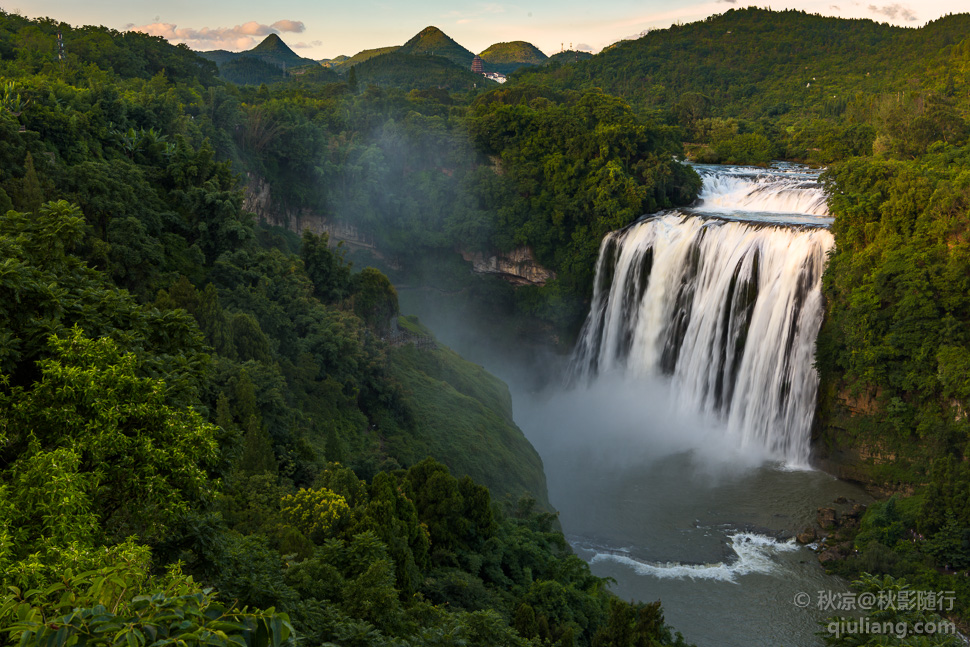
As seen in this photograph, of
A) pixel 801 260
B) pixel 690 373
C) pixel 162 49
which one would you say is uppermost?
pixel 162 49

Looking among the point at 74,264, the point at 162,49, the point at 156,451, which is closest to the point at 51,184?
the point at 74,264

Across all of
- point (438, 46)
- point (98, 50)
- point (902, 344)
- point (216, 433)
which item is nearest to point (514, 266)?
point (902, 344)

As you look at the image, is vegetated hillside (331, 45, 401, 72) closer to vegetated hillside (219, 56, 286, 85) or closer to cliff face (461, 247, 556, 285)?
vegetated hillside (219, 56, 286, 85)

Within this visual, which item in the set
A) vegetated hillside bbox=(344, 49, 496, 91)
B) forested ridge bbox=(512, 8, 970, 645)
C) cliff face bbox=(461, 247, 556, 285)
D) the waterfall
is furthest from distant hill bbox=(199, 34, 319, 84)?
forested ridge bbox=(512, 8, 970, 645)

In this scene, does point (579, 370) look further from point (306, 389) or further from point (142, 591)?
point (142, 591)

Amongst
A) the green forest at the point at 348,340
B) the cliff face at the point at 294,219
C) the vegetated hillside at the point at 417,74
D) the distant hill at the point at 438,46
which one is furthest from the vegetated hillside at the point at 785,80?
the distant hill at the point at 438,46

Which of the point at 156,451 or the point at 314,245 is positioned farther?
the point at 314,245

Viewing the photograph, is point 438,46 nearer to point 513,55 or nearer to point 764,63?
point 513,55
